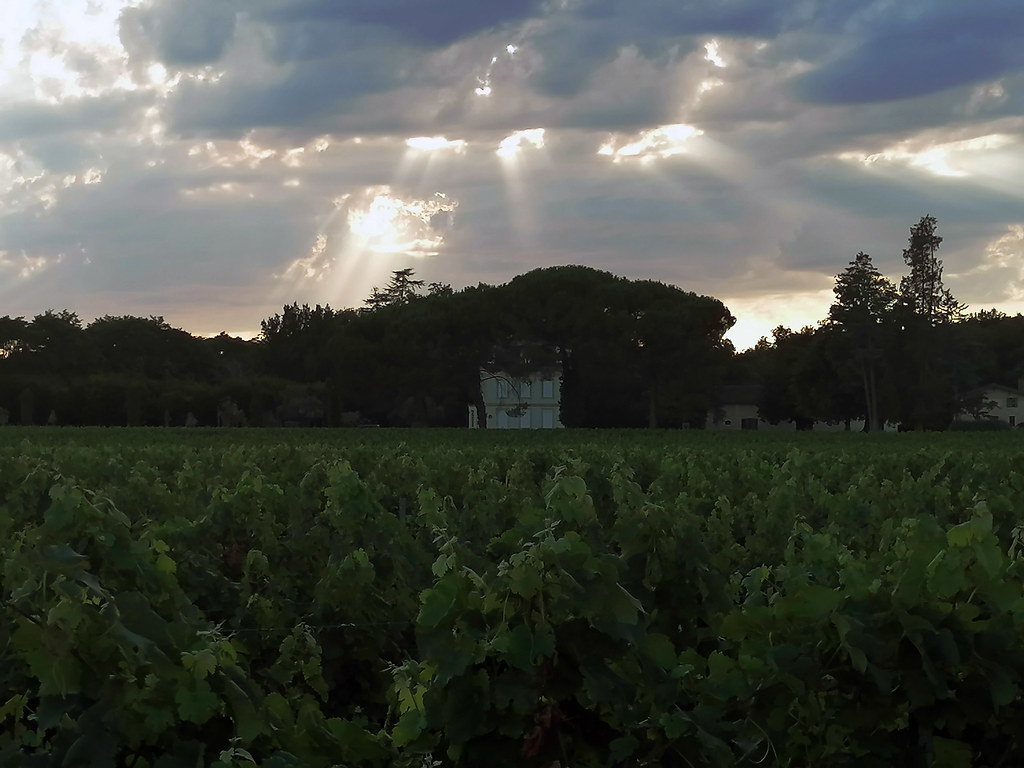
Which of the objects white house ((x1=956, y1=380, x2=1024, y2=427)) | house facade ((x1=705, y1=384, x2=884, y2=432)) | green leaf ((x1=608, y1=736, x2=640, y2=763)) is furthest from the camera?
white house ((x1=956, y1=380, x2=1024, y2=427))

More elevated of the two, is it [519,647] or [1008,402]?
[1008,402]

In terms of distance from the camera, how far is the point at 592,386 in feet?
231

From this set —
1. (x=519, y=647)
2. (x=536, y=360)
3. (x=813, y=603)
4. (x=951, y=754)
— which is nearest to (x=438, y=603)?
(x=519, y=647)

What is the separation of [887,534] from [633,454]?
16.4 meters

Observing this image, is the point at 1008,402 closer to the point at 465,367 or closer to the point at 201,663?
the point at 465,367

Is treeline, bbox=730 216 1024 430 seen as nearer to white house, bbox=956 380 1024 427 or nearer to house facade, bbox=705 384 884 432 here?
house facade, bbox=705 384 884 432

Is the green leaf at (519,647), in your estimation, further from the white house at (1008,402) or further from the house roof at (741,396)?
the white house at (1008,402)

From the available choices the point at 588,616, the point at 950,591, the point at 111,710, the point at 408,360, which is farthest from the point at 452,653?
the point at 408,360

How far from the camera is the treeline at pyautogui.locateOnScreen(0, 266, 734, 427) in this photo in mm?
68500

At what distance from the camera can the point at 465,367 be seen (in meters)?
68.9

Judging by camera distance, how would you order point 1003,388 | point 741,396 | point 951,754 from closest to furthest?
1. point 951,754
2. point 741,396
3. point 1003,388

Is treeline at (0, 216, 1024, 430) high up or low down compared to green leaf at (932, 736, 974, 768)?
up

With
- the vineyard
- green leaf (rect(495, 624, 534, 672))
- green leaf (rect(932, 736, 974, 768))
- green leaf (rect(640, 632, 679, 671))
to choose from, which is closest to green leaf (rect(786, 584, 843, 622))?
the vineyard

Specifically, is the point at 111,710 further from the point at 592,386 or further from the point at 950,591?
the point at 592,386
